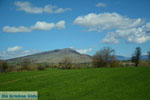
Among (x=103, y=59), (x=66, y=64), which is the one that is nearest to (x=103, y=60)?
(x=103, y=59)

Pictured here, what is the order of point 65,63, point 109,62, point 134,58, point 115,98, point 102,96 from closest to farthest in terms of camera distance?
point 115,98 → point 102,96 → point 109,62 → point 134,58 → point 65,63

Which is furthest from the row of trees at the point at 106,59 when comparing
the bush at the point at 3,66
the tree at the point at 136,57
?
the bush at the point at 3,66

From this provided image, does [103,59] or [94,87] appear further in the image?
[103,59]

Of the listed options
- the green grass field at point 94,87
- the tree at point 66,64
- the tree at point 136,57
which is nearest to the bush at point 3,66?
the tree at point 66,64

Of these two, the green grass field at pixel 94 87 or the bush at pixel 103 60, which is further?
the bush at pixel 103 60

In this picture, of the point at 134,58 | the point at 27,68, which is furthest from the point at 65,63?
the point at 134,58

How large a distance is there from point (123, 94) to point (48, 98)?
9.01 metres

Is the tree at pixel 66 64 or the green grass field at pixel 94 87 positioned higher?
the tree at pixel 66 64

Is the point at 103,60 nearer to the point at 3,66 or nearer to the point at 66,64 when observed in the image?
the point at 66,64

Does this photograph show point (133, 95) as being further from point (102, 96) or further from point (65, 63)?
point (65, 63)

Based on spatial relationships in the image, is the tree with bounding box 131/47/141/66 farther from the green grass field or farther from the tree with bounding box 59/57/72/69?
the green grass field

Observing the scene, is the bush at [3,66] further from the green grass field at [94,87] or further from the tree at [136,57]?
the tree at [136,57]

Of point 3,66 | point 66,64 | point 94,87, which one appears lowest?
point 94,87

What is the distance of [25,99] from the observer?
1919 centimetres
